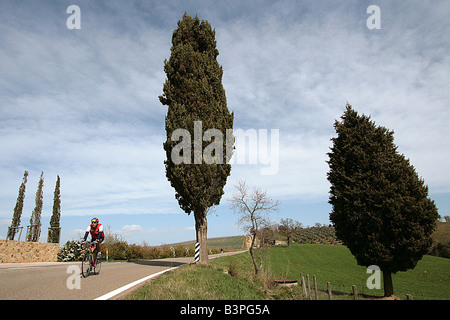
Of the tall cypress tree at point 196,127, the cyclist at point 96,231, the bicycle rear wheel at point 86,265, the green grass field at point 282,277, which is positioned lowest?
the green grass field at point 282,277

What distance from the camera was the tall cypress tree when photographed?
48.0ft

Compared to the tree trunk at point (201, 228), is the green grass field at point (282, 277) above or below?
below

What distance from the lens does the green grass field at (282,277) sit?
6.80m

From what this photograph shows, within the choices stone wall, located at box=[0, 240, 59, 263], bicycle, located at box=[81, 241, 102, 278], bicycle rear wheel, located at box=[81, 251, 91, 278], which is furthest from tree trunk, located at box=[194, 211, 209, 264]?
stone wall, located at box=[0, 240, 59, 263]

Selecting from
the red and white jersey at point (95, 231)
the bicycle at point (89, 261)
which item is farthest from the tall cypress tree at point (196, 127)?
the bicycle at point (89, 261)

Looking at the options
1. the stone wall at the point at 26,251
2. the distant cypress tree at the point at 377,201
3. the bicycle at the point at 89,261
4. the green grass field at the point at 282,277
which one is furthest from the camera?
the stone wall at the point at 26,251

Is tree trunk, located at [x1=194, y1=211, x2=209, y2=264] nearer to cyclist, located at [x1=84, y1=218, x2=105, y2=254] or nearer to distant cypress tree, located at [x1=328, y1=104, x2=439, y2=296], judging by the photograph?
cyclist, located at [x1=84, y1=218, x2=105, y2=254]

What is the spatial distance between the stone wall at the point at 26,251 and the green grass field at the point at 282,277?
1372 cm

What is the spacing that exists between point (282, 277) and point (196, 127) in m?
19.1

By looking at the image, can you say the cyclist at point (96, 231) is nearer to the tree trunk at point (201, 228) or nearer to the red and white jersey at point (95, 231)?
the red and white jersey at point (95, 231)

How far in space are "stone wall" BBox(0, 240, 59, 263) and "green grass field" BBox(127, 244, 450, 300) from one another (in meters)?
13.7

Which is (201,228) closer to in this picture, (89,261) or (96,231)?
(96,231)
